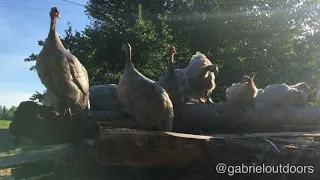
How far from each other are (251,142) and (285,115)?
2.83 meters

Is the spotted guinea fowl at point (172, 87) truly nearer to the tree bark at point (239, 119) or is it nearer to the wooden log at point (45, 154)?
the tree bark at point (239, 119)

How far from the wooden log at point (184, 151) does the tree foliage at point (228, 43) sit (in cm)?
915

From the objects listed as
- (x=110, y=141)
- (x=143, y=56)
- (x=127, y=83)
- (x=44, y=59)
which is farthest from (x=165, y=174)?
(x=143, y=56)

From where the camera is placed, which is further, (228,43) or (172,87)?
(228,43)

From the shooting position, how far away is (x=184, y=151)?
11.9 ft

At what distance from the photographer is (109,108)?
659cm

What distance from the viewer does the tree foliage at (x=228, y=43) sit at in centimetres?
1366

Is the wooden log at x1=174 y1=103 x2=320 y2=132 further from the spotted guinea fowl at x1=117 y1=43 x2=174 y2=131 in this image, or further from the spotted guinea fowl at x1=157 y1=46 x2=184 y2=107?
the spotted guinea fowl at x1=117 y1=43 x2=174 y2=131

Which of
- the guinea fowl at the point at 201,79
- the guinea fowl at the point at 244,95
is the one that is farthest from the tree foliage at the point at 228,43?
the guinea fowl at the point at 244,95

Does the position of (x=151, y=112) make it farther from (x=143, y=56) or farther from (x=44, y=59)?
(x=143, y=56)

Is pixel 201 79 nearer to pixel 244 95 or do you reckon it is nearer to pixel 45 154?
pixel 244 95

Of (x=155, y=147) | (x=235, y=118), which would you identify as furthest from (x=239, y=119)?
(x=155, y=147)

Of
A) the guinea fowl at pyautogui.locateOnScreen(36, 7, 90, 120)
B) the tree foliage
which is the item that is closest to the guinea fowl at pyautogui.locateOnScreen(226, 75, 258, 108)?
the guinea fowl at pyautogui.locateOnScreen(36, 7, 90, 120)

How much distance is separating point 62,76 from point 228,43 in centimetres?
1021
